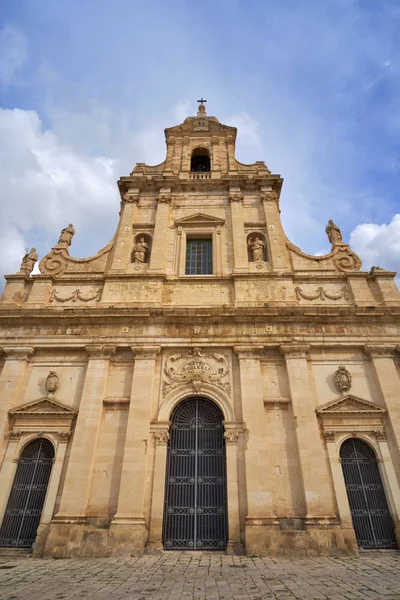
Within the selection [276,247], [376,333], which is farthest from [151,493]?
[276,247]

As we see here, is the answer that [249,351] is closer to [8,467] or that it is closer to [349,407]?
[349,407]

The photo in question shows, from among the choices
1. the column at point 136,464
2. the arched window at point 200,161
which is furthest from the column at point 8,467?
the arched window at point 200,161

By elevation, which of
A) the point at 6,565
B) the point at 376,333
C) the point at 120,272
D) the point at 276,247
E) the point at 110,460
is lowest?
the point at 6,565

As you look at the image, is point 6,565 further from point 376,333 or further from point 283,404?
point 376,333

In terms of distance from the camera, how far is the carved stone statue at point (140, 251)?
15586mm

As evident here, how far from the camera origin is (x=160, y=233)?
16.2 meters

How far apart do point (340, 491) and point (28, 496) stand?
924 centimetres

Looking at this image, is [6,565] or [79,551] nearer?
[6,565]

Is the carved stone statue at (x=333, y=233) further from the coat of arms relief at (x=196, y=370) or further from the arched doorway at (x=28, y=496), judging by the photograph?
the arched doorway at (x=28, y=496)

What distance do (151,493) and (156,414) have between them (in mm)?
2269

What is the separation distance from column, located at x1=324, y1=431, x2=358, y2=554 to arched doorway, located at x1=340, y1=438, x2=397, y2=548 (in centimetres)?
31

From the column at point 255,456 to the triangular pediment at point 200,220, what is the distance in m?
6.62

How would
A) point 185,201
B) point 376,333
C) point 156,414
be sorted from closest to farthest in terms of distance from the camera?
point 156,414 → point 376,333 → point 185,201

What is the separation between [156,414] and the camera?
1188cm
